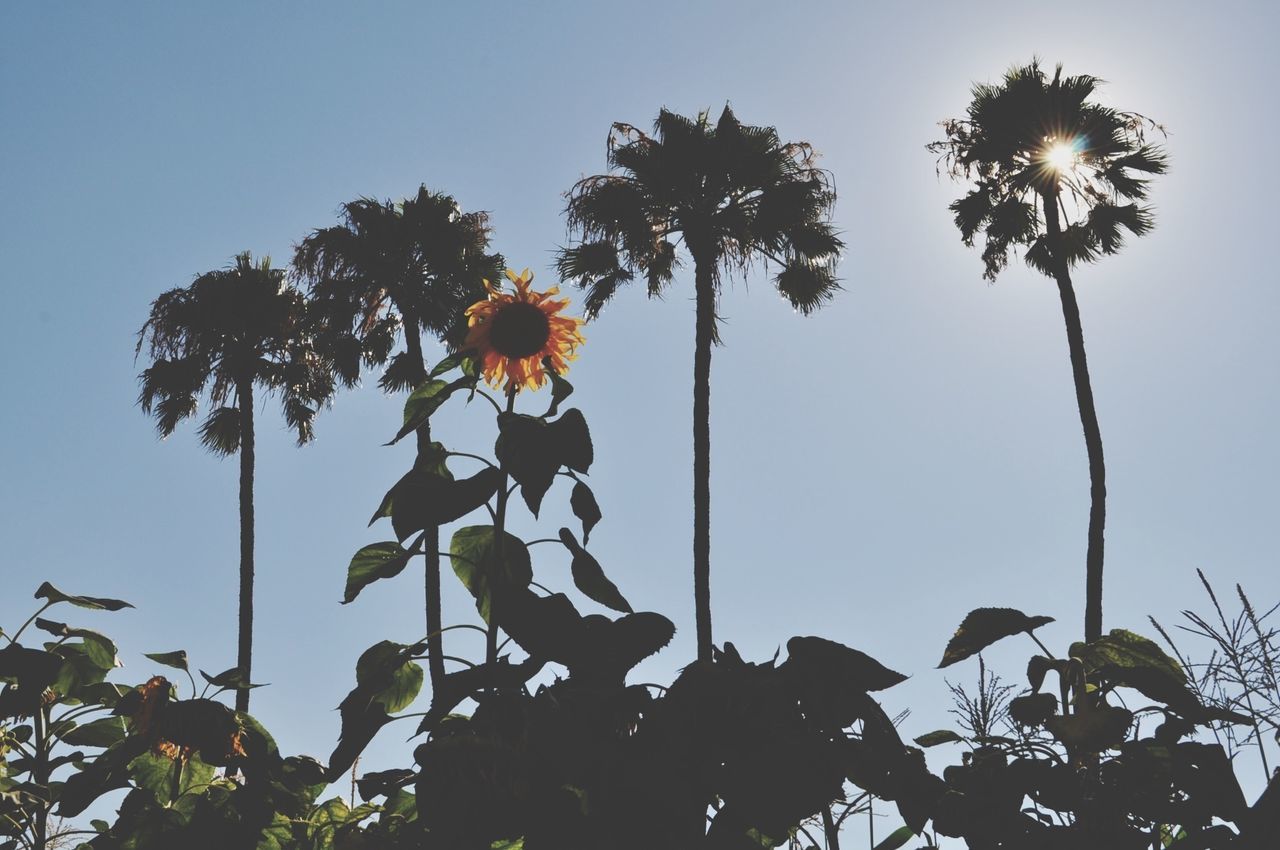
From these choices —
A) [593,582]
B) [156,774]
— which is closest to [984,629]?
[593,582]

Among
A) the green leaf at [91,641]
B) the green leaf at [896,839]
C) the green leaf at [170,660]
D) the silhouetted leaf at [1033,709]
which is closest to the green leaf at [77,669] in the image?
the green leaf at [91,641]

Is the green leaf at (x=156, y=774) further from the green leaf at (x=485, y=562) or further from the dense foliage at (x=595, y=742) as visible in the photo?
the green leaf at (x=485, y=562)

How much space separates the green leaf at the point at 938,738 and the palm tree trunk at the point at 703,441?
10.8m

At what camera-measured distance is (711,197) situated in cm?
1403

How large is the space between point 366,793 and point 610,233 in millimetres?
13363

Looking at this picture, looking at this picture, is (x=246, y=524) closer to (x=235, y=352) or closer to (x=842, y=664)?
(x=235, y=352)

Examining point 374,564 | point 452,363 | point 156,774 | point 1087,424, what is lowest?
point 156,774

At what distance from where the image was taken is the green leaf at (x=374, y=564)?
57.2 inches

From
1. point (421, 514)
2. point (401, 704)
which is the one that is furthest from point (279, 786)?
point (421, 514)

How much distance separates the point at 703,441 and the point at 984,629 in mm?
12200

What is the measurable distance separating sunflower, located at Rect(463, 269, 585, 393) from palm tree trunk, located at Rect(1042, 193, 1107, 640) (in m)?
10.7

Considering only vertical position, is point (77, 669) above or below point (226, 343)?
below

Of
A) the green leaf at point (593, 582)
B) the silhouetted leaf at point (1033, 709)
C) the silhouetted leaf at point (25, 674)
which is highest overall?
the silhouetted leaf at point (25, 674)

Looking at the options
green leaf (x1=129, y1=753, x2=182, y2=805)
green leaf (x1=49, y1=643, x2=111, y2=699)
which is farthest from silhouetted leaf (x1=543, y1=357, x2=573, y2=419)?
green leaf (x1=49, y1=643, x2=111, y2=699)
